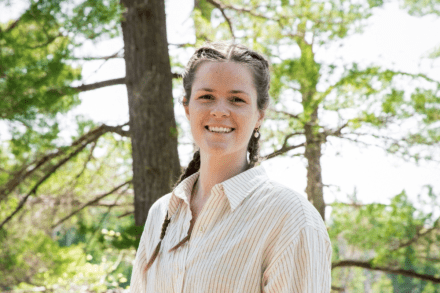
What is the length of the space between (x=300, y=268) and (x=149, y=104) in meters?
2.67

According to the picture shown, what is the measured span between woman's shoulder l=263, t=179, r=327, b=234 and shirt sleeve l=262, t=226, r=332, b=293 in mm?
22

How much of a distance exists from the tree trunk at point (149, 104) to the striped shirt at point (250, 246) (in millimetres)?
2181

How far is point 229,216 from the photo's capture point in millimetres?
1078

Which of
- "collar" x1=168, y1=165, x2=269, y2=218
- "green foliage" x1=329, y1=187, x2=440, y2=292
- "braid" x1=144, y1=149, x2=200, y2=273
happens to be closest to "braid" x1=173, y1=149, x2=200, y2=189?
"braid" x1=144, y1=149, x2=200, y2=273

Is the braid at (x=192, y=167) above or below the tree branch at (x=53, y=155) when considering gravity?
below

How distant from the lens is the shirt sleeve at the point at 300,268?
0.91 m

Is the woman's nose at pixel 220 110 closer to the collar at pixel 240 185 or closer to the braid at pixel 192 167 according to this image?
the collar at pixel 240 185

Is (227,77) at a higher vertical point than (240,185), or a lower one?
higher

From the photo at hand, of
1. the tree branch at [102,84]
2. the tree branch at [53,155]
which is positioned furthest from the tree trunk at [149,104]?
the tree branch at [53,155]

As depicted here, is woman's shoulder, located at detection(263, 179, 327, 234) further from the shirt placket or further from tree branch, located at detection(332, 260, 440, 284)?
tree branch, located at detection(332, 260, 440, 284)

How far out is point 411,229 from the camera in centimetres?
459

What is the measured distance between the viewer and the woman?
0.94 meters

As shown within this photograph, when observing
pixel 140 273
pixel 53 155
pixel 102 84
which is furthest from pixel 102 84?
pixel 140 273

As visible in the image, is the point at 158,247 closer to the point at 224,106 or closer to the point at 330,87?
the point at 224,106
